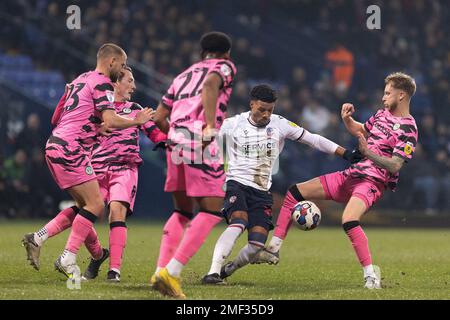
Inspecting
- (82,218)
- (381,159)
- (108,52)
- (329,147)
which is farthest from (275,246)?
(108,52)

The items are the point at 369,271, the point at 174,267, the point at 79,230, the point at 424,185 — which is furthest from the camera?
the point at 424,185

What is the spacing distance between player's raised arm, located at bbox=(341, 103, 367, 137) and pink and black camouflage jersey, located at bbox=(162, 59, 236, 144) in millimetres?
1905

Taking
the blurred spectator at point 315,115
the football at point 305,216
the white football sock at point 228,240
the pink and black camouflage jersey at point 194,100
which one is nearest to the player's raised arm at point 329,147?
the football at point 305,216

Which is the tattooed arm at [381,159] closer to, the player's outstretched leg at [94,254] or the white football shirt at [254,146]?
the white football shirt at [254,146]

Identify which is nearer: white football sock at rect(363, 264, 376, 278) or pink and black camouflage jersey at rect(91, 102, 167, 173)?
white football sock at rect(363, 264, 376, 278)

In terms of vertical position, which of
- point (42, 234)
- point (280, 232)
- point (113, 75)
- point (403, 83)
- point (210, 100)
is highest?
point (403, 83)

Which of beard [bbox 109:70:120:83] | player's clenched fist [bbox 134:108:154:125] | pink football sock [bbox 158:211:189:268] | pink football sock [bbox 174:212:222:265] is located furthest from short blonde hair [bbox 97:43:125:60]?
pink football sock [bbox 174:212:222:265]

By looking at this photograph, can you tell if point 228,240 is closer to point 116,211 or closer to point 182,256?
point 116,211

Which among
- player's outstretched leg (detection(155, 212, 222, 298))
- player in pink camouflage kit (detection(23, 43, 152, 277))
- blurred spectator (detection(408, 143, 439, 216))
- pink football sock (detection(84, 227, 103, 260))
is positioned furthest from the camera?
blurred spectator (detection(408, 143, 439, 216))

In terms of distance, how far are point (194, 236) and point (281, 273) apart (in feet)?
10.3

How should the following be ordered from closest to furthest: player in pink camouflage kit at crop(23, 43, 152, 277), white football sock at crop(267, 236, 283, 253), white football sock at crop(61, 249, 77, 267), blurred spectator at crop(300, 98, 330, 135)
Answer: white football sock at crop(61, 249, 77, 267) → player in pink camouflage kit at crop(23, 43, 152, 277) → white football sock at crop(267, 236, 283, 253) → blurred spectator at crop(300, 98, 330, 135)

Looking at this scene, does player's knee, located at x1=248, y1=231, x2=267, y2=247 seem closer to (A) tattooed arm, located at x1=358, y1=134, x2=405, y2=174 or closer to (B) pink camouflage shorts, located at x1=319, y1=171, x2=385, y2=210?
(B) pink camouflage shorts, located at x1=319, y1=171, x2=385, y2=210

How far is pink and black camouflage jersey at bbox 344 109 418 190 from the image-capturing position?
9414 mm

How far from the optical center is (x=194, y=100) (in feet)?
26.2
